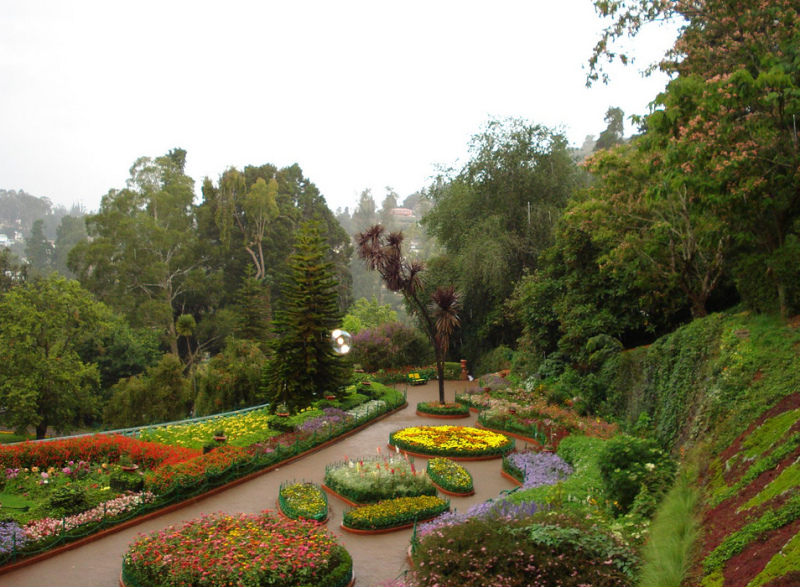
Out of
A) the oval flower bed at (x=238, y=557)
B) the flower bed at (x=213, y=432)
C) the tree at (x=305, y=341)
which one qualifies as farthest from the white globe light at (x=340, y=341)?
the oval flower bed at (x=238, y=557)

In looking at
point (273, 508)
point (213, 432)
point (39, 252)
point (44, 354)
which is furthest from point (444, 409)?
point (39, 252)

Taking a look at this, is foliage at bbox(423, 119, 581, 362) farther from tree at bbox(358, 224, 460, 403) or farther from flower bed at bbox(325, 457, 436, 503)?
flower bed at bbox(325, 457, 436, 503)

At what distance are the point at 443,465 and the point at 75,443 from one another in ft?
26.6

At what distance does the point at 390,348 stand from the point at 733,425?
2137cm

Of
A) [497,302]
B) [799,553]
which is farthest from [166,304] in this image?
[799,553]

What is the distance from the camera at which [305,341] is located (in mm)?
18641

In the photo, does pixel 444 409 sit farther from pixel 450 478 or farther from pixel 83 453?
pixel 83 453

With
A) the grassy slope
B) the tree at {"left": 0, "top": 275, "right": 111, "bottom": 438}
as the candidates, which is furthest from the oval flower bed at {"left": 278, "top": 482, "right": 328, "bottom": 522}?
the tree at {"left": 0, "top": 275, "right": 111, "bottom": 438}

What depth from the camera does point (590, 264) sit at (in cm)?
2052

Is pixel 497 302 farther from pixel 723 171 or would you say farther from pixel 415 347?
pixel 723 171

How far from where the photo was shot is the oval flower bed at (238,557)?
746 cm

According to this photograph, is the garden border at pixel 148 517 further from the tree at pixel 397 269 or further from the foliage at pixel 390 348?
the foliage at pixel 390 348

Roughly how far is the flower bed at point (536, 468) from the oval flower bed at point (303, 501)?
12.5 ft

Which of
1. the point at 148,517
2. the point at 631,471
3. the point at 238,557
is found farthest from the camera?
the point at 148,517
